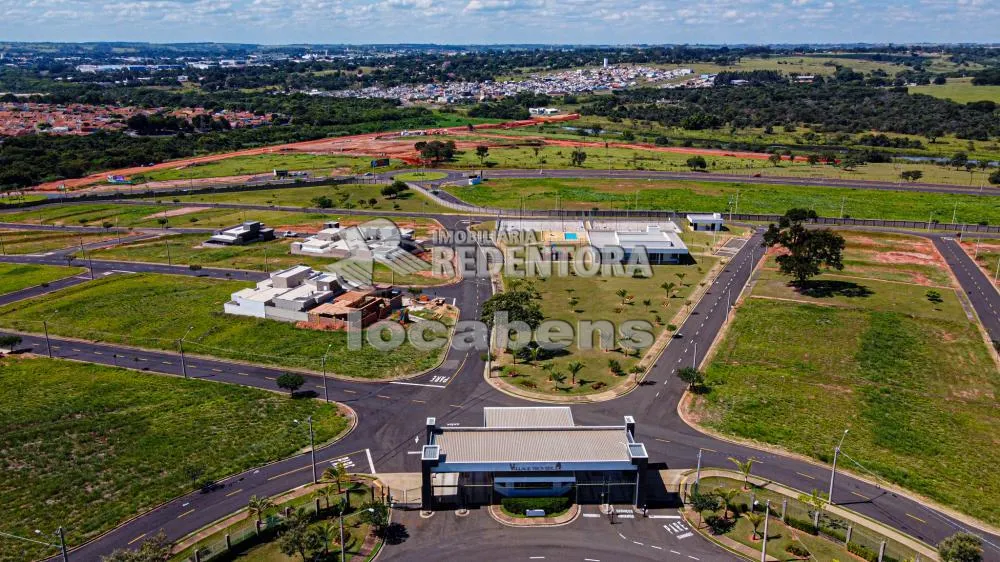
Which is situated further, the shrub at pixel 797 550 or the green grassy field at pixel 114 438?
the green grassy field at pixel 114 438

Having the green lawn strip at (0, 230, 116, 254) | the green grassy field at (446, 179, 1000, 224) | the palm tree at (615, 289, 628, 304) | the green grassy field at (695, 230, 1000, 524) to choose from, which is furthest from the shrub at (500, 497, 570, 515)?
the green lawn strip at (0, 230, 116, 254)

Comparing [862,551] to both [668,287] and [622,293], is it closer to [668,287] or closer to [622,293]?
[622,293]

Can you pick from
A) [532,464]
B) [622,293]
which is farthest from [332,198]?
[532,464]

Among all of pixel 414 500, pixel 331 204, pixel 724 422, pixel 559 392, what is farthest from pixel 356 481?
pixel 331 204

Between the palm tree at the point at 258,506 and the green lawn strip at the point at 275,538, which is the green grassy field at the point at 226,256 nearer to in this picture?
the green lawn strip at the point at 275,538

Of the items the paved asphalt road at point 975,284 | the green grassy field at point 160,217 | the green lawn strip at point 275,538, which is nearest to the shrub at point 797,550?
the green lawn strip at point 275,538

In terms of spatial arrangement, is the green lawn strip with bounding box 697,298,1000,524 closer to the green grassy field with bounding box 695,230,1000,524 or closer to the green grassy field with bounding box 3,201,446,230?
the green grassy field with bounding box 695,230,1000,524

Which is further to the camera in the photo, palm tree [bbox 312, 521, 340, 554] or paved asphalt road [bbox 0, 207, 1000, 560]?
paved asphalt road [bbox 0, 207, 1000, 560]
